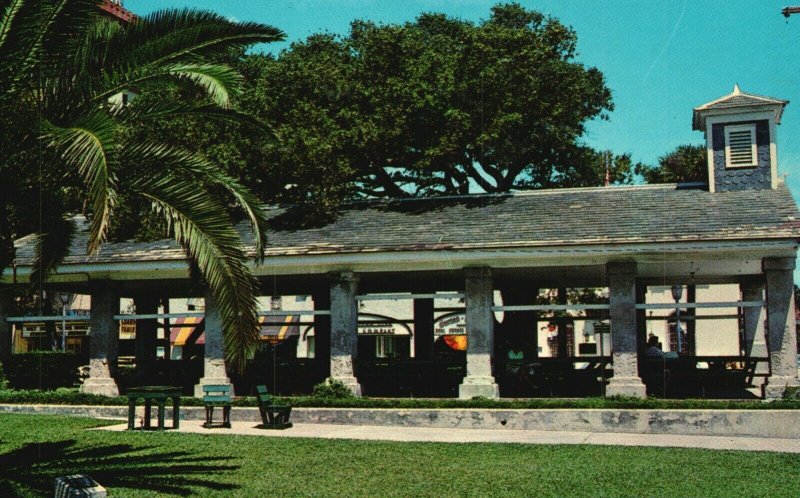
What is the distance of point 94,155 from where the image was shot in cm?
862

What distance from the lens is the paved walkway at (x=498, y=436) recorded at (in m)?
14.7

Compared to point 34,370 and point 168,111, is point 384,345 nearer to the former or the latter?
point 34,370

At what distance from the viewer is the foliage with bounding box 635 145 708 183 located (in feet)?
148

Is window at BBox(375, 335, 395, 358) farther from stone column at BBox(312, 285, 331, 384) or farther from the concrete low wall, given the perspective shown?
the concrete low wall

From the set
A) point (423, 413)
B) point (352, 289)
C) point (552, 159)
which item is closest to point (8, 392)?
point (352, 289)

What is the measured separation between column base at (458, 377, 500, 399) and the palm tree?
1048cm

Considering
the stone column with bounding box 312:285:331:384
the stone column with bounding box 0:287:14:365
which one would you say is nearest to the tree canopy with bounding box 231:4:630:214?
the stone column with bounding box 312:285:331:384

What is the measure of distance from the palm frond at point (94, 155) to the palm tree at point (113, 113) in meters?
0.02

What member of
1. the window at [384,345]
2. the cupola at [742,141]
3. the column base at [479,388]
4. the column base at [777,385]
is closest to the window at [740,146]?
the cupola at [742,141]

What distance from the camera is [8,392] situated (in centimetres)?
2127

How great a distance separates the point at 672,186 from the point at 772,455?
12.0 m

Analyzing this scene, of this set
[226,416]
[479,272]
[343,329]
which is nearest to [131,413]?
[226,416]

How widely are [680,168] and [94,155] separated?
139ft

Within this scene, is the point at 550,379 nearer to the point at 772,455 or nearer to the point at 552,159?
the point at 772,455
